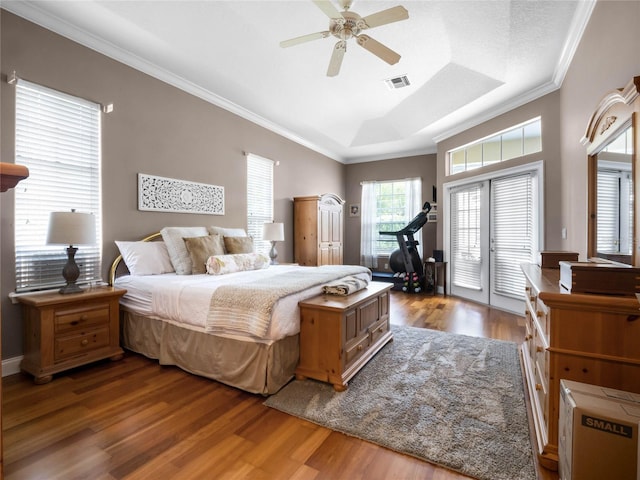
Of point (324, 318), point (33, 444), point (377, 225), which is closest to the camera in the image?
point (33, 444)

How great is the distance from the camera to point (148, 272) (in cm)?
320

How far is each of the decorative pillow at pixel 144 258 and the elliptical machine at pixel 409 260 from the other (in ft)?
13.5

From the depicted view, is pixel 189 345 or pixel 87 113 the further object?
pixel 87 113

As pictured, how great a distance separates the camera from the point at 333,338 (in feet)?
7.68

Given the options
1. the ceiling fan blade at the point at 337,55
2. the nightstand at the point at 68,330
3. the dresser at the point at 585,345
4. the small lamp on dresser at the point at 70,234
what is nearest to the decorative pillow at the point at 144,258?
the nightstand at the point at 68,330

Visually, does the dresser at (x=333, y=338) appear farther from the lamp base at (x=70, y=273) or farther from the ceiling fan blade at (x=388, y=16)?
the ceiling fan blade at (x=388, y=16)

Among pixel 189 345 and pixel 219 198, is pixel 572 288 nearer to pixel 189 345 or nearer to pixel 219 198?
pixel 189 345

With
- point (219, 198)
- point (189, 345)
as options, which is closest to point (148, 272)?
point (189, 345)

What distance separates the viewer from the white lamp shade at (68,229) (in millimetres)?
2484

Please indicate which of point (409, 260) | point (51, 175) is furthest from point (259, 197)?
point (409, 260)

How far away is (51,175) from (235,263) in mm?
1796

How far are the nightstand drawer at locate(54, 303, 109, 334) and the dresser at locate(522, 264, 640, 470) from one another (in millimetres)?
3181

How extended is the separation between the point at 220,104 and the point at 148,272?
253 centimetres

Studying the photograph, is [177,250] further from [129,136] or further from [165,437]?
[165,437]
